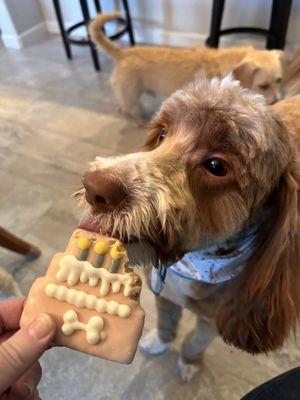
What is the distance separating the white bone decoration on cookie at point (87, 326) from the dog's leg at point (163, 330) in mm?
656

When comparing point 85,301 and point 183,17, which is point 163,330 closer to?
point 85,301

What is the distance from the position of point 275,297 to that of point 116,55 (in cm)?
213

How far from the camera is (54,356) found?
1.51 m

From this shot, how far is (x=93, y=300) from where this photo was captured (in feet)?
2.29

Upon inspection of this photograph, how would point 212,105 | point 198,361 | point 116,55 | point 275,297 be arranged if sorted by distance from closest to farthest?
point 212,105
point 275,297
point 198,361
point 116,55

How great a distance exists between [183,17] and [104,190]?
10.0ft

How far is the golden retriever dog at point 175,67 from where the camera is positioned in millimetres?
2178

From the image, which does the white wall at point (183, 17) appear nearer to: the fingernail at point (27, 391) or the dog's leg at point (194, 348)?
the dog's leg at point (194, 348)

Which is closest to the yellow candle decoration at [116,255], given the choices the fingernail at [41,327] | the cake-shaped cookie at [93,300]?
the cake-shaped cookie at [93,300]

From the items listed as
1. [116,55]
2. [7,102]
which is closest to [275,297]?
[116,55]

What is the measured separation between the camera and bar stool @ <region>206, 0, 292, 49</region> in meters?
2.59

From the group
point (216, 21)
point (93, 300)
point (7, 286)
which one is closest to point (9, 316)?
point (93, 300)

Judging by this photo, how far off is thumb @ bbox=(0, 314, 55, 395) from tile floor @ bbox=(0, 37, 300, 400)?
92 cm

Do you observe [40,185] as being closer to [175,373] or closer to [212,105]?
[175,373]
